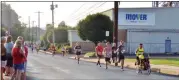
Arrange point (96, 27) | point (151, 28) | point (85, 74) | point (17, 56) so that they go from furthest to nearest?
point (151, 28)
point (96, 27)
point (85, 74)
point (17, 56)

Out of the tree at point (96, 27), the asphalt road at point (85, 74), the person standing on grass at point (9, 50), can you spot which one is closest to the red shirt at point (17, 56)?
the person standing on grass at point (9, 50)

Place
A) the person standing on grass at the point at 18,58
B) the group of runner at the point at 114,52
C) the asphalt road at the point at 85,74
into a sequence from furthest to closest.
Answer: the group of runner at the point at 114,52
the asphalt road at the point at 85,74
the person standing on grass at the point at 18,58

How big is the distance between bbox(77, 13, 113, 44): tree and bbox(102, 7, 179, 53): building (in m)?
4.66

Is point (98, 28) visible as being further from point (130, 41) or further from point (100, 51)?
point (100, 51)

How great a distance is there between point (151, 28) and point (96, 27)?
946 cm

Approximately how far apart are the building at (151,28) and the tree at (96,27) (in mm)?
4660

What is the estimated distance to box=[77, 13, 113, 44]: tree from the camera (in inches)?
2191

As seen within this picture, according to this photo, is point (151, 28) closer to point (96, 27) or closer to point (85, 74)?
point (96, 27)

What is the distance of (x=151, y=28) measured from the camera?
201 feet

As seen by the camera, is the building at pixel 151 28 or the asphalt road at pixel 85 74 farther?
the building at pixel 151 28

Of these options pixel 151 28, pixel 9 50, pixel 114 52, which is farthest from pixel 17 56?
pixel 151 28

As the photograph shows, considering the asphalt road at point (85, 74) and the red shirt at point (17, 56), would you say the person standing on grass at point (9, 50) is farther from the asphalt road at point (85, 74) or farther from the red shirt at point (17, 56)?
the asphalt road at point (85, 74)

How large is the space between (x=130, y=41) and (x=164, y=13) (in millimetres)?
6152

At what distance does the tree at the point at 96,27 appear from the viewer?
5566cm
